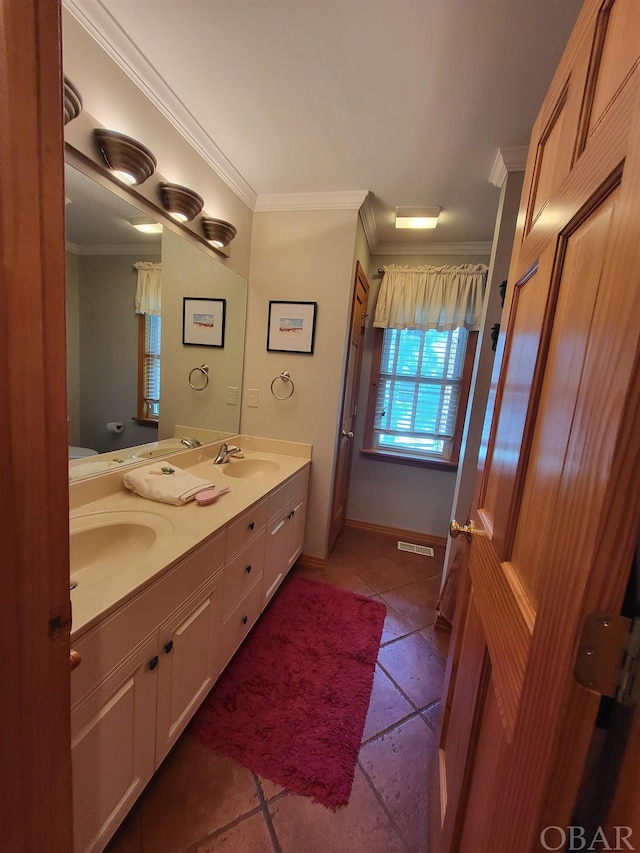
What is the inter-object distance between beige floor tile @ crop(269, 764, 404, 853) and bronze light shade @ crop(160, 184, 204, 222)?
93.6 inches

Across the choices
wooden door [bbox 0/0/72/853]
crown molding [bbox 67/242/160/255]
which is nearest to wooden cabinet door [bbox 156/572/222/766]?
wooden door [bbox 0/0/72/853]

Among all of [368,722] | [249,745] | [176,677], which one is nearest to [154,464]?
[176,677]

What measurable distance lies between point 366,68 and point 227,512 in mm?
1786

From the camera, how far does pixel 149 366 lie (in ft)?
5.28

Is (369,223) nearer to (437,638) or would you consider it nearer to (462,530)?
(462,530)

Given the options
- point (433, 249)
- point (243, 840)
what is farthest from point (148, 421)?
point (433, 249)

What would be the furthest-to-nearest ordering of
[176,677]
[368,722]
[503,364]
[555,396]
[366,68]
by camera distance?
1. [368,722]
2. [366,68]
3. [176,677]
4. [503,364]
5. [555,396]

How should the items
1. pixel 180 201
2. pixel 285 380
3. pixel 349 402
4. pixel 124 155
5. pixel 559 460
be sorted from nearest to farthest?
pixel 559 460 → pixel 124 155 → pixel 180 201 → pixel 285 380 → pixel 349 402

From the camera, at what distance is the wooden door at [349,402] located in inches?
94.0

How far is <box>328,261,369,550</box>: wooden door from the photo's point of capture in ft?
7.84

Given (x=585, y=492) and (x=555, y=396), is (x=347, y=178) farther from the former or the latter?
(x=585, y=492)

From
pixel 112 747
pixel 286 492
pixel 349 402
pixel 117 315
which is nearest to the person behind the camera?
pixel 112 747

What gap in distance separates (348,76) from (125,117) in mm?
881

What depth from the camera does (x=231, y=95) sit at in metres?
1.39
